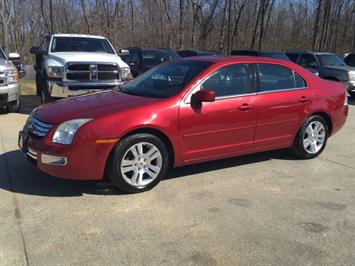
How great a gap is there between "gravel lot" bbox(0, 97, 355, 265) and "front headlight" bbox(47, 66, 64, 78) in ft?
12.9

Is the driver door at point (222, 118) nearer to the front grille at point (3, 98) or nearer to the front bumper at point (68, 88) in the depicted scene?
the front bumper at point (68, 88)

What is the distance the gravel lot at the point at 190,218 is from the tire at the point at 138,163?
14cm

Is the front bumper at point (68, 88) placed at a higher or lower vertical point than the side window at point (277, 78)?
lower

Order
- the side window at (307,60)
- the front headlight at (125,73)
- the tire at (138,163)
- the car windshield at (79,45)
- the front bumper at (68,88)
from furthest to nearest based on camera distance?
the side window at (307,60) → the car windshield at (79,45) → the front headlight at (125,73) → the front bumper at (68,88) → the tire at (138,163)

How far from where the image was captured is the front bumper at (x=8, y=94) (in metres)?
9.64

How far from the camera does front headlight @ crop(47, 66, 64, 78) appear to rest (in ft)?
31.8

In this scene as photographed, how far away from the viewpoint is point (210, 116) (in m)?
5.31

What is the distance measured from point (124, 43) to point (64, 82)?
29.0 meters

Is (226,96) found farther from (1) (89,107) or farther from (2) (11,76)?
(2) (11,76)

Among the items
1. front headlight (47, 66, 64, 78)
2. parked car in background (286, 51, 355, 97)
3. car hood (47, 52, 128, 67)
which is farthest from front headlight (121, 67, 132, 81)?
parked car in background (286, 51, 355, 97)

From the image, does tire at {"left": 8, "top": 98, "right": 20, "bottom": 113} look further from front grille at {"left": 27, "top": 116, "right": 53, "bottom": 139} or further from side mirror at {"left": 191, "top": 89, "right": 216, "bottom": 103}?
side mirror at {"left": 191, "top": 89, "right": 216, "bottom": 103}

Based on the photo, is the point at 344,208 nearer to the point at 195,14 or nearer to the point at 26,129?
the point at 26,129

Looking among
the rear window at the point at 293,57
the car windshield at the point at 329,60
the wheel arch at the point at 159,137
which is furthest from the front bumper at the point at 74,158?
the rear window at the point at 293,57

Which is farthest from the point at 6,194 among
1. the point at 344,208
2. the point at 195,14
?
the point at 195,14
